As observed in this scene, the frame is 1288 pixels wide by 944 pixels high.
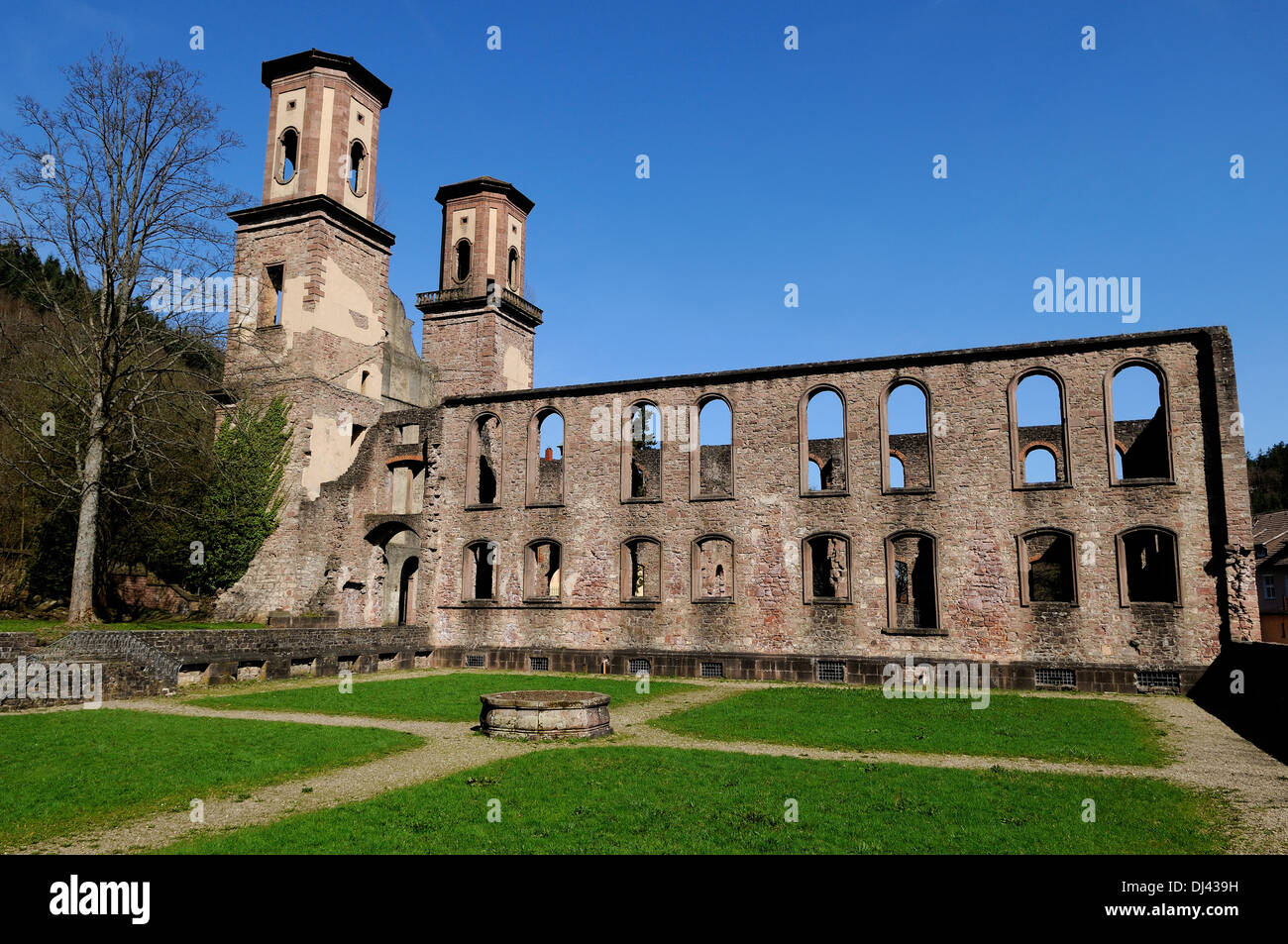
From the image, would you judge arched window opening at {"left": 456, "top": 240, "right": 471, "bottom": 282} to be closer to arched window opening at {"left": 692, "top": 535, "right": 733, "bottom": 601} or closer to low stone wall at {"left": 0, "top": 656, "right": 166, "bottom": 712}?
arched window opening at {"left": 692, "top": 535, "right": 733, "bottom": 601}

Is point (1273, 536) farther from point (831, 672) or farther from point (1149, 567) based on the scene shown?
point (831, 672)

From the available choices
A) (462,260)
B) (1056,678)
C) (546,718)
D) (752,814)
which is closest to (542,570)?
(462,260)

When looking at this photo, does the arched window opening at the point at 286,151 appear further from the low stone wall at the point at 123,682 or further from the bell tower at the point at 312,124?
the low stone wall at the point at 123,682

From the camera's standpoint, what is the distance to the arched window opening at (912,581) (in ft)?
66.2

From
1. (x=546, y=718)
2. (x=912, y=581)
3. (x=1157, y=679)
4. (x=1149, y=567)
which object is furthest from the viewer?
(x=912, y=581)

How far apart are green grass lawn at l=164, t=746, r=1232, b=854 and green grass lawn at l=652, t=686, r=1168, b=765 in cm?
179

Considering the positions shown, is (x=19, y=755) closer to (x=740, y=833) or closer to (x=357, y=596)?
(x=740, y=833)

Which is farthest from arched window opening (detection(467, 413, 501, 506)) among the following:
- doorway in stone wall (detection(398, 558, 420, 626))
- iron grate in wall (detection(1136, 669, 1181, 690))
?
iron grate in wall (detection(1136, 669, 1181, 690))

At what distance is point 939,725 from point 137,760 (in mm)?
11023

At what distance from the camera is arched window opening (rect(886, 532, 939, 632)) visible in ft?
66.2

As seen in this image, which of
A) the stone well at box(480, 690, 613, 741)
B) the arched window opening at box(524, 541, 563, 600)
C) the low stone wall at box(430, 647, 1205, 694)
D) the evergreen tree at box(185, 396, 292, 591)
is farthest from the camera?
the evergreen tree at box(185, 396, 292, 591)

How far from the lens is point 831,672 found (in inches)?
800
